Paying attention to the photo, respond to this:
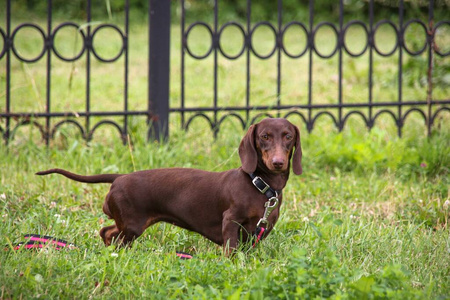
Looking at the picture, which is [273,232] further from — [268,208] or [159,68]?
[159,68]

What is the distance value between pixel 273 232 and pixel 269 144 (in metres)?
0.67

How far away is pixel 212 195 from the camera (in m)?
3.16

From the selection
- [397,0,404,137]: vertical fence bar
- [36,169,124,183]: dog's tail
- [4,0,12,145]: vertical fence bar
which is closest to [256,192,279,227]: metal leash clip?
[36,169,124,183]: dog's tail

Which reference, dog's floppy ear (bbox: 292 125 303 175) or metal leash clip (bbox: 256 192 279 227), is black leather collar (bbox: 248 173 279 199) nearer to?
metal leash clip (bbox: 256 192 279 227)

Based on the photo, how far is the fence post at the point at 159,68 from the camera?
4.98m

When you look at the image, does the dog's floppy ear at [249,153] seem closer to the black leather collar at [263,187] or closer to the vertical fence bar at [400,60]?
the black leather collar at [263,187]

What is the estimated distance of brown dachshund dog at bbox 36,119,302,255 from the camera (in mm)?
3025

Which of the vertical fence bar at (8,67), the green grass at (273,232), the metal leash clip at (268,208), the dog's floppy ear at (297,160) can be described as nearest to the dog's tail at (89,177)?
the green grass at (273,232)

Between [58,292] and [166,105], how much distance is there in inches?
109

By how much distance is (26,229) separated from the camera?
11.0ft

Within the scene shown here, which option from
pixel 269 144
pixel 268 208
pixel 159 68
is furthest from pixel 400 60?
pixel 268 208

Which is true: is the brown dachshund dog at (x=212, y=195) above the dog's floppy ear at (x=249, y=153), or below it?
below

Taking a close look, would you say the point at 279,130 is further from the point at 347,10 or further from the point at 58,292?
the point at 347,10

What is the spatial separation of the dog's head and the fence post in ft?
6.37
